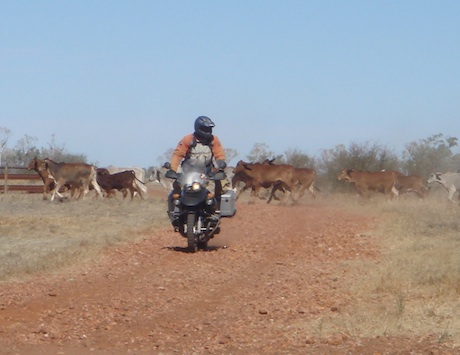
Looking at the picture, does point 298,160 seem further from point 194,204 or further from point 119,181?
point 194,204

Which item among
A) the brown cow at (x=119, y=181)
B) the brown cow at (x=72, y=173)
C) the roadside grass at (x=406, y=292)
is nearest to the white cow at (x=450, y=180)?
the brown cow at (x=119, y=181)

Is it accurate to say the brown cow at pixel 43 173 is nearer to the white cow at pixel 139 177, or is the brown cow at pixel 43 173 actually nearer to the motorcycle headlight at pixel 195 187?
the white cow at pixel 139 177

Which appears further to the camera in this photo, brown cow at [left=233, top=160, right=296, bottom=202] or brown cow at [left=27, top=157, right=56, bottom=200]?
brown cow at [left=27, top=157, right=56, bottom=200]

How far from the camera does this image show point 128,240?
17.0 metres

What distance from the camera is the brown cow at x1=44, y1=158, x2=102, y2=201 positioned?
35.1 m

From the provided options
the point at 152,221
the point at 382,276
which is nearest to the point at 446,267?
the point at 382,276

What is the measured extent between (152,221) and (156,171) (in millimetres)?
24364

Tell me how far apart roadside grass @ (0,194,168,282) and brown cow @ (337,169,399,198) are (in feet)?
33.8

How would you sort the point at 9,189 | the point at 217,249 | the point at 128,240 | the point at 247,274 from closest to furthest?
1. the point at 247,274
2. the point at 217,249
3. the point at 128,240
4. the point at 9,189

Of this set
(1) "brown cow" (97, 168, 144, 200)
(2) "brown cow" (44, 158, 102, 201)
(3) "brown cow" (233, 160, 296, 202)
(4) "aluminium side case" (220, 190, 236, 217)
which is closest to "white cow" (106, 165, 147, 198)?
(1) "brown cow" (97, 168, 144, 200)

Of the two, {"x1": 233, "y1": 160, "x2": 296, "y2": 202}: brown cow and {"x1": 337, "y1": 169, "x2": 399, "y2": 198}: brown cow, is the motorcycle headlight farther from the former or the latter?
{"x1": 337, "y1": 169, "x2": 399, "y2": 198}: brown cow

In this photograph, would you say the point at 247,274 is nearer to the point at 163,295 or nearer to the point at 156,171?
the point at 163,295

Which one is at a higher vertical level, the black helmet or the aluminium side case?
the black helmet

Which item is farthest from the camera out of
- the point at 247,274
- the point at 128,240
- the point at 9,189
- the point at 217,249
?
the point at 9,189
